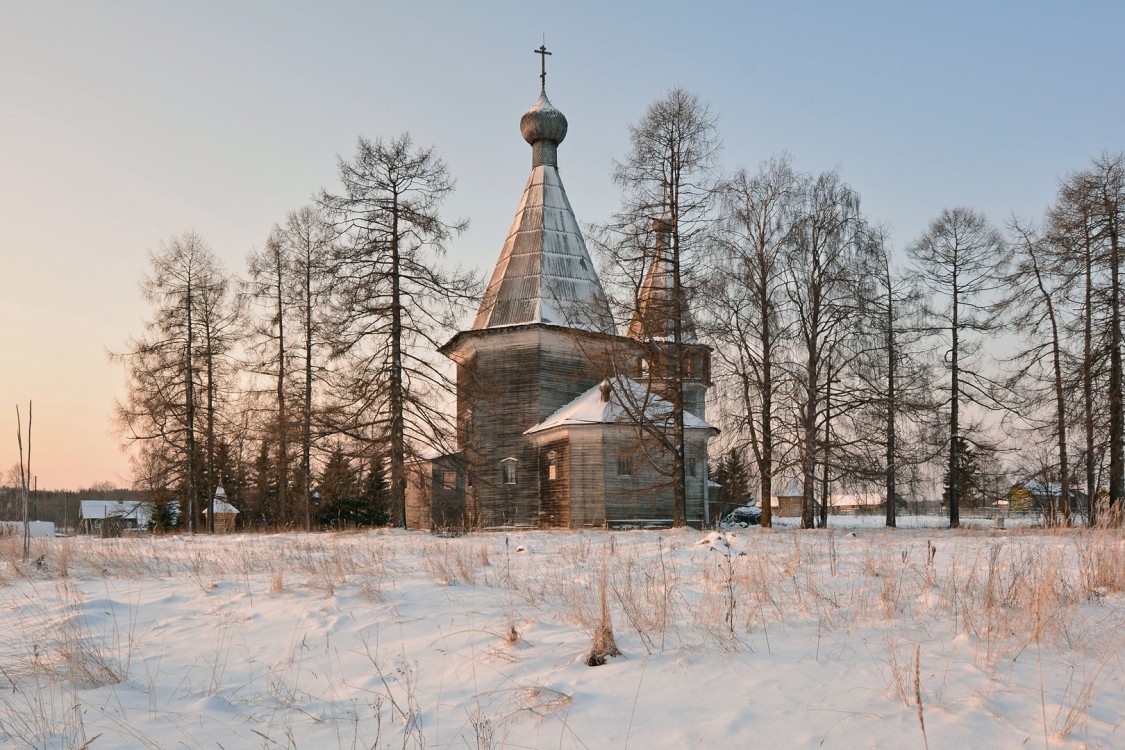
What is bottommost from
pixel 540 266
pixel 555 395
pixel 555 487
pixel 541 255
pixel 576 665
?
pixel 555 487

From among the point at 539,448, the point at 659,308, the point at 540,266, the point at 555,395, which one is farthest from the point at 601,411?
the point at 540,266

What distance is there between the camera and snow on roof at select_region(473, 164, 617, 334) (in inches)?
1070

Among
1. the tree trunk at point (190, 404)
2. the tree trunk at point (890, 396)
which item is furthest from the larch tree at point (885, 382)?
the tree trunk at point (190, 404)

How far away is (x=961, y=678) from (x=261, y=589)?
586 cm

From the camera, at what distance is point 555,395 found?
88.3 ft

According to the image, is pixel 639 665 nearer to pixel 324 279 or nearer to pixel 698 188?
pixel 698 188

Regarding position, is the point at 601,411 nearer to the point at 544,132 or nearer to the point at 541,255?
the point at 541,255

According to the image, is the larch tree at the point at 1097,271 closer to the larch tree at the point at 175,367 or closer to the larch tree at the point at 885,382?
the larch tree at the point at 885,382

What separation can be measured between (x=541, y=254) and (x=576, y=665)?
24982mm

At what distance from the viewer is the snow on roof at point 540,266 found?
1070 inches

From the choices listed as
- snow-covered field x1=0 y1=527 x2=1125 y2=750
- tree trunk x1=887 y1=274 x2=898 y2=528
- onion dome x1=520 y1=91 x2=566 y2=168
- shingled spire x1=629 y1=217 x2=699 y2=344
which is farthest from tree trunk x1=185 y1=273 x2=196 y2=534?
tree trunk x1=887 y1=274 x2=898 y2=528

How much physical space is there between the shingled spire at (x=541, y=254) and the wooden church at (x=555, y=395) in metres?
0.05

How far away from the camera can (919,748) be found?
10.1ft

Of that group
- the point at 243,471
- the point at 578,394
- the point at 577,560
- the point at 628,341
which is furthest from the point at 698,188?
the point at 243,471
